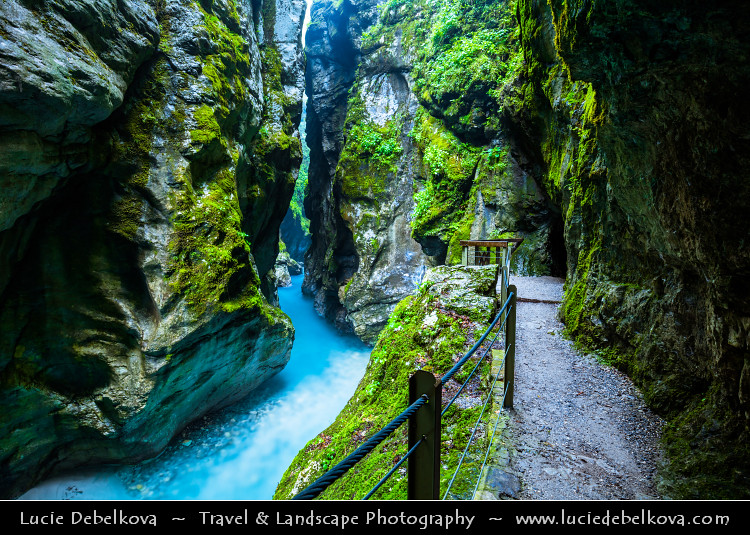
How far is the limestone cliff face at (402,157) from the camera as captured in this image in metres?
11.9

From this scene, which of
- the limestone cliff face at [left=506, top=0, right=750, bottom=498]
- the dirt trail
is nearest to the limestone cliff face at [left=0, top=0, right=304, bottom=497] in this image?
the dirt trail

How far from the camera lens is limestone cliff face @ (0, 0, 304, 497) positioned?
19.5ft

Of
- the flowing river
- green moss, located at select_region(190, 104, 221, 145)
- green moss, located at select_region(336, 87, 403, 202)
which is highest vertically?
green moss, located at select_region(336, 87, 403, 202)

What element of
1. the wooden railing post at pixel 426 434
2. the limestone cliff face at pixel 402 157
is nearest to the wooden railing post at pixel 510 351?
the wooden railing post at pixel 426 434

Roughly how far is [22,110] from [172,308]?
4.24 meters

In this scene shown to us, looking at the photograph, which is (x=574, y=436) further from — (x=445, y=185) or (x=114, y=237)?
(x=445, y=185)

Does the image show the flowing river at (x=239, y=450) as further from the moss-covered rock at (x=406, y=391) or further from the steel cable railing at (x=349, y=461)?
the steel cable railing at (x=349, y=461)

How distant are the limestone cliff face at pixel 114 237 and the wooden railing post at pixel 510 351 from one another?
7.10 m

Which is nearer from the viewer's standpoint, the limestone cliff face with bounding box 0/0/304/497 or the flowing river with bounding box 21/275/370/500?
the limestone cliff face with bounding box 0/0/304/497

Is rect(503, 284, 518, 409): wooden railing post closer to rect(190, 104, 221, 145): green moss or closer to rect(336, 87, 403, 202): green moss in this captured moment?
rect(190, 104, 221, 145): green moss

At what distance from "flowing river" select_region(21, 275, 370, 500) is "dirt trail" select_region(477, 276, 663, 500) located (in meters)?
8.47

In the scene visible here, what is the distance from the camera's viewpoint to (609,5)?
2.22m
